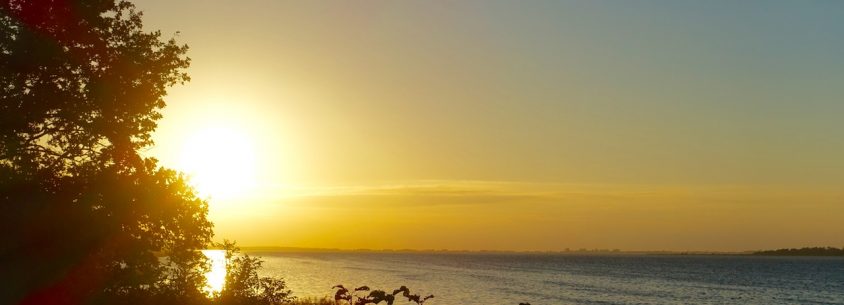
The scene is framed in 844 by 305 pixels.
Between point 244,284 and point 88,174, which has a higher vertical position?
point 88,174

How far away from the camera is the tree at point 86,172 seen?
25.6m

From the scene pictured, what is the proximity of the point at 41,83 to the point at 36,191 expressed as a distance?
4.19 meters

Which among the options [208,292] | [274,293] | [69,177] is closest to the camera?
[69,177]

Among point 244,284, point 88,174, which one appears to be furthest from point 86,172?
point 244,284

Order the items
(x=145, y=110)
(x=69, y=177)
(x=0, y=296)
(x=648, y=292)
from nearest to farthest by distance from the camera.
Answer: (x=0, y=296)
(x=69, y=177)
(x=145, y=110)
(x=648, y=292)

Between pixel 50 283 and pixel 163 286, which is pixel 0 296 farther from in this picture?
pixel 163 286

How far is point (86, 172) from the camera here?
27266 millimetres

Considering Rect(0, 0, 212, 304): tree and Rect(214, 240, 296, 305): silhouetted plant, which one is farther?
Rect(214, 240, 296, 305): silhouetted plant

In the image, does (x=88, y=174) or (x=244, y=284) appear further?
(x=244, y=284)

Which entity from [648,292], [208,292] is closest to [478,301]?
[648,292]

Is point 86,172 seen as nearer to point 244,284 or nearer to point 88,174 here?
point 88,174

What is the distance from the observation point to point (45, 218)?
25531 mm

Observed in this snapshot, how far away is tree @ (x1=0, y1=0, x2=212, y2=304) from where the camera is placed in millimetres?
25562

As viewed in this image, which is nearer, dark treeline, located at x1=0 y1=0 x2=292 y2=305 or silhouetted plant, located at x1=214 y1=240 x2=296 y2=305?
dark treeline, located at x1=0 y1=0 x2=292 y2=305
